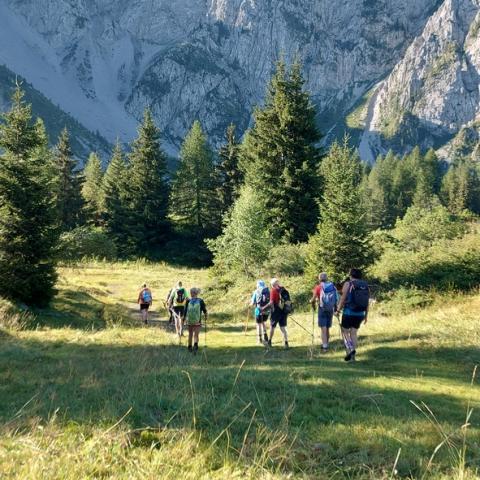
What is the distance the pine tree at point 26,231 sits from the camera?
19.0 metres

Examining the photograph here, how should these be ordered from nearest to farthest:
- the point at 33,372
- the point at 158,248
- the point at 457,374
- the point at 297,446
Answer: the point at 297,446 → the point at 33,372 → the point at 457,374 → the point at 158,248

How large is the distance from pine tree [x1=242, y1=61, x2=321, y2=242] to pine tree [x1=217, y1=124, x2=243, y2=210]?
65.0ft

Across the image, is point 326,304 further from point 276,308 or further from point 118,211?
point 118,211

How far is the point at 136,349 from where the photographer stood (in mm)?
12242

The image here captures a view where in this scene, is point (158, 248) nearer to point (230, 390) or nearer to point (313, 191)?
point (313, 191)

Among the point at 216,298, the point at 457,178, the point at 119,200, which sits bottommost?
the point at 216,298

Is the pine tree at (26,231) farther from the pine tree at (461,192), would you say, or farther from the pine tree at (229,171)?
the pine tree at (461,192)

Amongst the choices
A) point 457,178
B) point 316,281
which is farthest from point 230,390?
point 457,178

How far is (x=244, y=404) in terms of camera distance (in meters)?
5.90

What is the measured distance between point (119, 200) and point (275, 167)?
27.9 m

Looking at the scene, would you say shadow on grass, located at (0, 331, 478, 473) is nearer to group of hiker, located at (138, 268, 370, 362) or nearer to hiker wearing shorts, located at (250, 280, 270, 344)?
group of hiker, located at (138, 268, 370, 362)

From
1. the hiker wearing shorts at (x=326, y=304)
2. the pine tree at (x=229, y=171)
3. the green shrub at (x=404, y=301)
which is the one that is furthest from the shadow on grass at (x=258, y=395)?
the pine tree at (x=229, y=171)

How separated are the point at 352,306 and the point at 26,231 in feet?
52.7

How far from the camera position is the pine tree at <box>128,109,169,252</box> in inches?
1988
